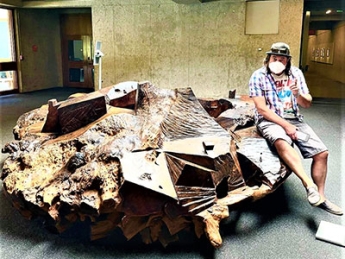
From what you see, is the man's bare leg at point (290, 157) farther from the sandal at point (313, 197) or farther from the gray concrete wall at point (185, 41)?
the gray concrete wall at point (185, 41)

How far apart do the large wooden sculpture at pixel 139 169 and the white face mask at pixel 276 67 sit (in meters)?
0.52

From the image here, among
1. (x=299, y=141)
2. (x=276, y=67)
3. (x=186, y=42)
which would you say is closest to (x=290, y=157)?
(x=299, y=141)

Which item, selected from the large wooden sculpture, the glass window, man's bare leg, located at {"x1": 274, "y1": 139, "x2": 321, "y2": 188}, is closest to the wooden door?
the glass window

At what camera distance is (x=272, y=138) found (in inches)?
99.5

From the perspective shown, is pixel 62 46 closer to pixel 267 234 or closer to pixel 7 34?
pixel 7 34

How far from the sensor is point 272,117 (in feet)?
8.64

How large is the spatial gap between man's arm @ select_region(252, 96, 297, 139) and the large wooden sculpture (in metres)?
0.19

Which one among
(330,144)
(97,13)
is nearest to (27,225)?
(330,144)

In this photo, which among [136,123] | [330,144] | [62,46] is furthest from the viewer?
[62,46]

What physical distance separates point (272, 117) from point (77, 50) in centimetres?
868

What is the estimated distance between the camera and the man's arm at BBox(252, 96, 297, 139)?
2.58 metres

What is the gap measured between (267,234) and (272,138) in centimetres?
68

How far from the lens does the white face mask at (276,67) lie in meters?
2.64

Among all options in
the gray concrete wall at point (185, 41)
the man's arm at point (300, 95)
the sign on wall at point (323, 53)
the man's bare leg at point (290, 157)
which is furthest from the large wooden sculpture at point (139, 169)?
the sign on wall at point (323, 53)
